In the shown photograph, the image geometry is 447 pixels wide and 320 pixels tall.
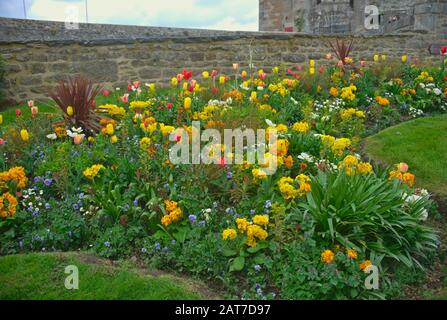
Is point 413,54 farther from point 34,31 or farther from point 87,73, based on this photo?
point 34,31

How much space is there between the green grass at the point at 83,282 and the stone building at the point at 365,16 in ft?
44.3

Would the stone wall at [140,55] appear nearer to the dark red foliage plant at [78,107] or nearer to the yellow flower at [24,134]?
the dark red foliage plant at [78,107]

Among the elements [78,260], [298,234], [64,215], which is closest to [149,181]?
[64,215]

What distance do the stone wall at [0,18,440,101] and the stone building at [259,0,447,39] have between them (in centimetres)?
498

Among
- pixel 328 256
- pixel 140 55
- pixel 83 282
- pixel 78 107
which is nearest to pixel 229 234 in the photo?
pixel 328 256

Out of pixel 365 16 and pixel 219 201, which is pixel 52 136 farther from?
pixel 365 16

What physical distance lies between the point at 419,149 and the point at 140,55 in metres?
5.32

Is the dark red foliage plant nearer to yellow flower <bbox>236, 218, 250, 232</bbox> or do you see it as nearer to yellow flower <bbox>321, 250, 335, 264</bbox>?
yellow flower <bbox>236, 218, 250, 232</bbox>

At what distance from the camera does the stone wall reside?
8023mm

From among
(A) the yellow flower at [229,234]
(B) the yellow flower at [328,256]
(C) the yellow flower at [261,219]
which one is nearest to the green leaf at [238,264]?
(A) the yellow flower at [229,234]

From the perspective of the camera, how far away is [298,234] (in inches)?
156

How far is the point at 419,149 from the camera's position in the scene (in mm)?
5844

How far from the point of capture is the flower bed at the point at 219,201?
378cm

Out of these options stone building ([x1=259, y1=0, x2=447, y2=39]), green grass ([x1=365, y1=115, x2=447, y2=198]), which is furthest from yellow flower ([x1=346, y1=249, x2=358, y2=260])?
stone building ([x1=259, y1=0, x2=447, y2=39])
